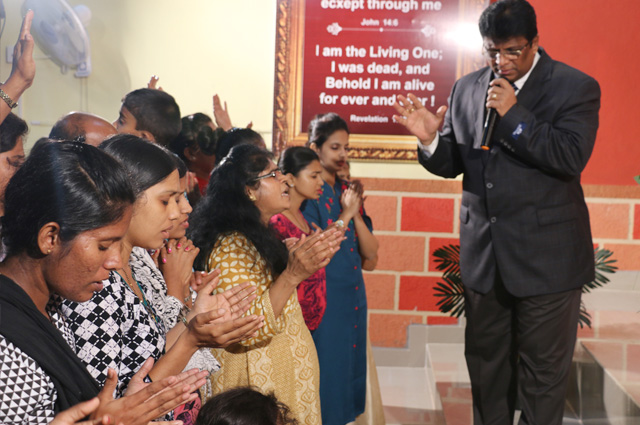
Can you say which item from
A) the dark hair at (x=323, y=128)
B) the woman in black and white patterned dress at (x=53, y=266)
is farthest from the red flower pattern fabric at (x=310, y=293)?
the woman in black and white patterned dress at (x=53, y=266)

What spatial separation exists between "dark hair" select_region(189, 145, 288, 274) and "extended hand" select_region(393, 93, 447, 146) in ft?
1.78

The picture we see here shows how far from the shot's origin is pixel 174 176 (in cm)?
163

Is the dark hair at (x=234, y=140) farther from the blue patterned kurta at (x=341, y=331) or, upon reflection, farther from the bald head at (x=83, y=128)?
the bald head at (x=83, y=128)

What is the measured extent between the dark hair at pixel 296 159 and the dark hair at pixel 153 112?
17.4 inches

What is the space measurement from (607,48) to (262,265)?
2.71 m

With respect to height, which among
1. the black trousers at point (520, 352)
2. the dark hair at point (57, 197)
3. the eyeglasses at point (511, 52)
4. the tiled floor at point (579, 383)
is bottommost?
the tiled floor at point (579, 383)

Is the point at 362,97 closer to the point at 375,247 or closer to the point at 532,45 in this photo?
the point at 375,247

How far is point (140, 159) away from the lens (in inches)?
61.9

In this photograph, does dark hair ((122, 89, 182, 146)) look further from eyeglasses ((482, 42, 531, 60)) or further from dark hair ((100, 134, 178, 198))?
eyeglasses ((482, 42, 531, 60))

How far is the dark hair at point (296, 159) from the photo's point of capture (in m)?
2.68

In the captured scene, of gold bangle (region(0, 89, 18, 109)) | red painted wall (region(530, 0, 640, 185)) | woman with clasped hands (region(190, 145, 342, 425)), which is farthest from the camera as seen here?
red painted wall (region(530, 0, 640, 185))

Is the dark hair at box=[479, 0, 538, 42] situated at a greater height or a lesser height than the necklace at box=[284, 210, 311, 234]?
greater

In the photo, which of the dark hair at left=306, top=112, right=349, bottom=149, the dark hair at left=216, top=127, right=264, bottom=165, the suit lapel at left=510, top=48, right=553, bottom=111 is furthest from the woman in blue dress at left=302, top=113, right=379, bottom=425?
the suit lapel at left=510, top=48, right=553, bottom=111

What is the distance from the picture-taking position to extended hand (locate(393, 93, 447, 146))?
246 centimetres
